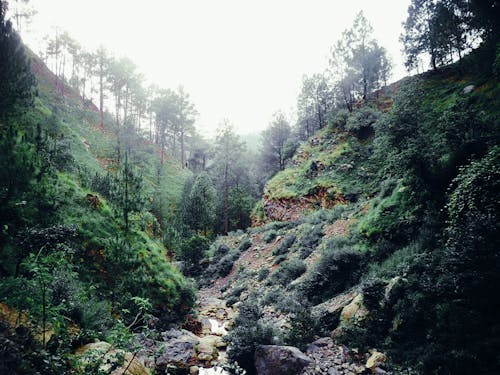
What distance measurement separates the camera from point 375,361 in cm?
674

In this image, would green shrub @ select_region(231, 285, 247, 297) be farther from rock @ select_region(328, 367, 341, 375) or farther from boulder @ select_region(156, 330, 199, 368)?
rock @ select_region(328, 367, 341, 375)

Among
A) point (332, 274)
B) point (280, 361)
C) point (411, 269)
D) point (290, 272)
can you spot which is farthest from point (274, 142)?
point (280, 361)

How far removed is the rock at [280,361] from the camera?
23.1 feet

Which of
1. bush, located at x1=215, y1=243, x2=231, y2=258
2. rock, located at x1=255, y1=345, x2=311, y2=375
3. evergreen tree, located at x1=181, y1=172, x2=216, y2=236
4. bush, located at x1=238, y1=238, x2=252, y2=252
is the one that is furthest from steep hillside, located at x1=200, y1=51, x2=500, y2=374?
evergreen tree, located at x1=181, y1=172, x2=216, y2=236

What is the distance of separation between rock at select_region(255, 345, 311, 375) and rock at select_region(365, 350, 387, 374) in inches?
59.2

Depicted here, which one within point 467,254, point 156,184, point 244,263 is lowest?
point 244,263

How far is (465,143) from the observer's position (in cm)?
866

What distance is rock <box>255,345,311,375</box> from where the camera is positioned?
704 centimetres

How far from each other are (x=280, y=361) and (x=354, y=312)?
3.01 meters

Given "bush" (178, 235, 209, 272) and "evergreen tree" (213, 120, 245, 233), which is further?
"evergreen tree" (213, 120, 245, 233)

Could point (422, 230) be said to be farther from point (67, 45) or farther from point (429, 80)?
point (67, 45)

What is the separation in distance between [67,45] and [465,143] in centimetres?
5667

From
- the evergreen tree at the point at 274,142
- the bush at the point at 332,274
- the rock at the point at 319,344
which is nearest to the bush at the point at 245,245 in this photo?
the bush at the point at 332,274

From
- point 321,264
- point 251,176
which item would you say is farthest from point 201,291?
point 251,176
